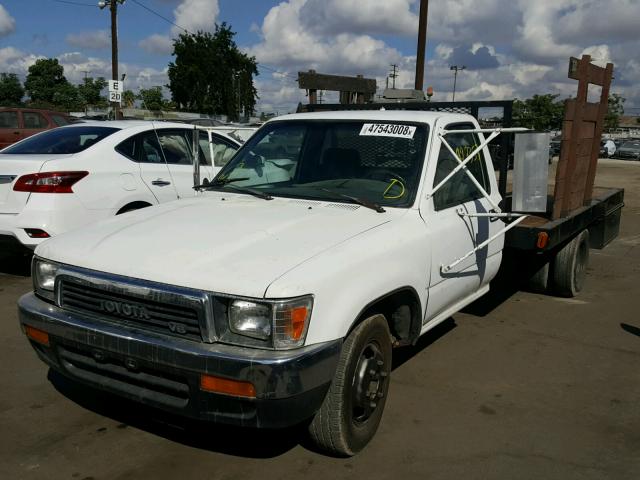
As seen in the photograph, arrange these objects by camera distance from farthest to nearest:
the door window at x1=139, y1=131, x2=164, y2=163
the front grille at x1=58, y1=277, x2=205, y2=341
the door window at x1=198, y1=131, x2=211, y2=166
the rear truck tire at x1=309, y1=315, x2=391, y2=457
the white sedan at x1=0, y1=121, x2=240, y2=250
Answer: the door window at x1=198, y1=131, x2=211, y2=166 → the door window at x1=139, y1=131, x2=164, y2=163 → the white sedan at x1=0, y1=121, x2=240, y2=250 → the rear truck tire at x1=309, y1=315, x2=391, y2=457 → the front grille at x1=58, y1=277, x2=205, y2=341

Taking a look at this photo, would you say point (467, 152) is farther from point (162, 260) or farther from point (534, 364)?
point (162, 260)

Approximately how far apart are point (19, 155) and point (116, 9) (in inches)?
1102

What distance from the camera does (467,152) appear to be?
4.72 meters

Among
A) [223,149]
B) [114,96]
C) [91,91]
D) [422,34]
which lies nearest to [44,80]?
[91,91]

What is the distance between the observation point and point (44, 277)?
10.9 feet

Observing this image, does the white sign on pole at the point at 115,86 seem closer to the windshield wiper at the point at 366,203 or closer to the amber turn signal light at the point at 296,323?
the windshield wiper at the point at 366,203

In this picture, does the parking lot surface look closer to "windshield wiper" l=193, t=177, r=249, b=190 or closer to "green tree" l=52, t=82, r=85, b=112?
"windshield wiper" l=193, t=177, r=249, b=190

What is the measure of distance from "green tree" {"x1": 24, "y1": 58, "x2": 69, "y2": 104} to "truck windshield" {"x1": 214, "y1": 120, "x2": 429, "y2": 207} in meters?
102

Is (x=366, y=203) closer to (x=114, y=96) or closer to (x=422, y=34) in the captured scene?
(x=422, y=34)

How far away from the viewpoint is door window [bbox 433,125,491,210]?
4.08 meters

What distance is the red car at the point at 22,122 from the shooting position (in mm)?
16453

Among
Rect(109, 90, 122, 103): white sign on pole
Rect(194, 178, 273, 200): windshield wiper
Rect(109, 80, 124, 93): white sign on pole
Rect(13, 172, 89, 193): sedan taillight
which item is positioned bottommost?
Rect(13, 172, 89, 193): sedan taillight

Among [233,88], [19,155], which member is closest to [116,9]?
[19,155]

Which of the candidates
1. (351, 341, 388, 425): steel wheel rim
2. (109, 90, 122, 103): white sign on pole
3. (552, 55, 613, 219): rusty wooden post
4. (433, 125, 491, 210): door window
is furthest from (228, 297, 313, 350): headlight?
(109, 90, 122, 103): white sign on pole
